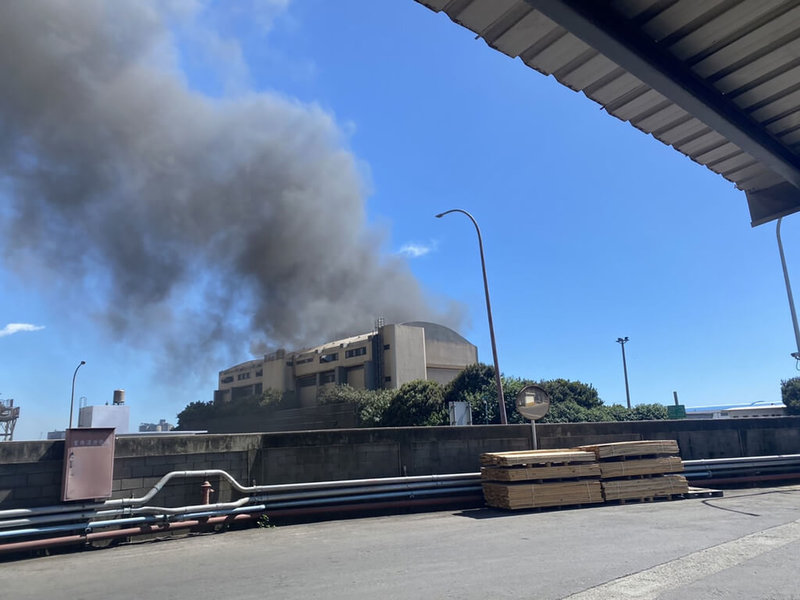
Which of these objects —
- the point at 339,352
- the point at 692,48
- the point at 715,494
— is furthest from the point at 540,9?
the point at 339,352

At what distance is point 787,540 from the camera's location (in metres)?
7.01

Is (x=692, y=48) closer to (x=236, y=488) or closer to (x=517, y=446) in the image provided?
(x=236, y=488)

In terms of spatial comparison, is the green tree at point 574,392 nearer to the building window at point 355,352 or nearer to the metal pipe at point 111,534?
the building window at point 355,352

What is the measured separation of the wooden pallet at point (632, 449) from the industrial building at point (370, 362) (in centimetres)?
5373

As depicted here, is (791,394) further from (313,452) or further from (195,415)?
(195,415)

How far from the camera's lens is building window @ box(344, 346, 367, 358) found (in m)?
68.0

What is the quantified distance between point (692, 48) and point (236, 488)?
845 cm

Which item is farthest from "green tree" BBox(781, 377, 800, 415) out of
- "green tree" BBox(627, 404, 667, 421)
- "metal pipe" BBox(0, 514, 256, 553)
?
"metal pipe" BBox(0, 514, 256, 553)

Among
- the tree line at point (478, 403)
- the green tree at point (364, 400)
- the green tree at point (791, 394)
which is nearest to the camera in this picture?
the tree line at point (478, 403)

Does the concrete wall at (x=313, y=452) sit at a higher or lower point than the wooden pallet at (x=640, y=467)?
higher

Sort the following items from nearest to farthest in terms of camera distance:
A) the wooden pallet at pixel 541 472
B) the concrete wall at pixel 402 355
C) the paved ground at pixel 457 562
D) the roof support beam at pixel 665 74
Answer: the roof support beam at pixel 665 74, the paved ground at pixel 457 562, the wooden pallet at pixel 541 472, the concrete wall at pixel 402 355

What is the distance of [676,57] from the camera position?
9.72ft

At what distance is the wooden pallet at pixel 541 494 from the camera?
33.4 feet

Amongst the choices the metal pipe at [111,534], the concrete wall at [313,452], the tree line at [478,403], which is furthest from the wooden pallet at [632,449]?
the tree line at [478,403]
